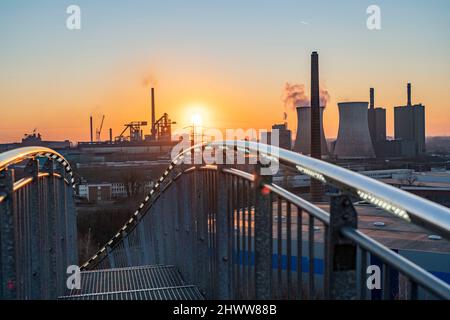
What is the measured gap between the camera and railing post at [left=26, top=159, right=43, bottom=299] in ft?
9.21

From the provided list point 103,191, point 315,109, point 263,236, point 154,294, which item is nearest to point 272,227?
point 263,236

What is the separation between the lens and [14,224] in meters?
2.20

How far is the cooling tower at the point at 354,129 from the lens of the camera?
35.5 metres

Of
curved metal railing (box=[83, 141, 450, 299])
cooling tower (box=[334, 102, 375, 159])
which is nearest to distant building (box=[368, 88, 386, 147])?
cooling tower (box=[334, 102, 375, 159])

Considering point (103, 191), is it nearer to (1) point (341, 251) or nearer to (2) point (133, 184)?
(2) point (133, 184)

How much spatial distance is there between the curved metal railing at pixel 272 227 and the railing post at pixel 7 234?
106 cm

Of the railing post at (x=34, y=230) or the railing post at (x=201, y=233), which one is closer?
the railing post at (x=34, y=230)

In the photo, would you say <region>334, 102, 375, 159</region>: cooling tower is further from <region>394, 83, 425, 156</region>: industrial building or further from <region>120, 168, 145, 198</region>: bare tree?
<region>394, 83, 425, 156</region>: industrial building

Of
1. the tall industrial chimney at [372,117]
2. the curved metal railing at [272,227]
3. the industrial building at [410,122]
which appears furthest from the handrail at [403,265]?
the industrial building at [410,122]

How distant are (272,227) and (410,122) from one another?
6877 centimetres

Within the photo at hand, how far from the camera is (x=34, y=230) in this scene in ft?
→ 9.30

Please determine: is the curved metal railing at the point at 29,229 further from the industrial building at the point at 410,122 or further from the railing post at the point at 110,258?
the industrial building at the point at 410,122
